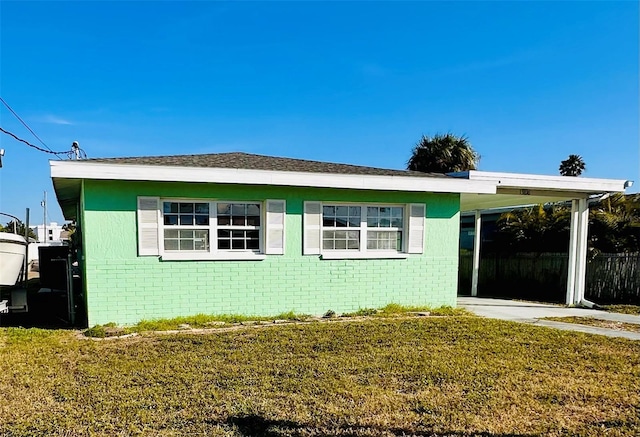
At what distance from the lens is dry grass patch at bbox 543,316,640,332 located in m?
7.66

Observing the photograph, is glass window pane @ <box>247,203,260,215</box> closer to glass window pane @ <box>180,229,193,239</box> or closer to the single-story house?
the single-story house

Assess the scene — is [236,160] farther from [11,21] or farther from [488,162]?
[488,162]

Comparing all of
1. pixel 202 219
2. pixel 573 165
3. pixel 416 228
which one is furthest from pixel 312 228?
pixel 573 165

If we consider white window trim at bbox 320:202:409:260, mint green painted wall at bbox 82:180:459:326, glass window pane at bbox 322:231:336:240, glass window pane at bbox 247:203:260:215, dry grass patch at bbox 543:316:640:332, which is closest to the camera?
mint green painted wall at bbox 82:180:459:326

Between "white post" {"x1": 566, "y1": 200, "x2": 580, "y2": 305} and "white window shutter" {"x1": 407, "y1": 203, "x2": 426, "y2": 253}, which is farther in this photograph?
"white post" {"x1": 566, "y1": 200, "x2": 580, "y2": 305}

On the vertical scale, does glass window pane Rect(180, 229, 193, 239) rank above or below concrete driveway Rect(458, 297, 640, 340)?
above

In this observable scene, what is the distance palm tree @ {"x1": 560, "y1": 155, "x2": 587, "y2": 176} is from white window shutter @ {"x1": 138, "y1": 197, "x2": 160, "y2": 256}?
27453 mm

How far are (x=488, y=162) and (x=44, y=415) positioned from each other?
72.3ft

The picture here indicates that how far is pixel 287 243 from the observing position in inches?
316

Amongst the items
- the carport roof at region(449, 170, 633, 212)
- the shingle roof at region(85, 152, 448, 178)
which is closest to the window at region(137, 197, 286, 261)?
the shingle roof at region(85, 152, 448, 178)

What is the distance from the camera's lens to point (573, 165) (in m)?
26.7

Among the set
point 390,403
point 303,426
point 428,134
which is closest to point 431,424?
point 390,403

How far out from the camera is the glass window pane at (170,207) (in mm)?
7462

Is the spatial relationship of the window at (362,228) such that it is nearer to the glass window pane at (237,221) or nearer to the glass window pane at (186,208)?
the glass window pane at (237,221)
